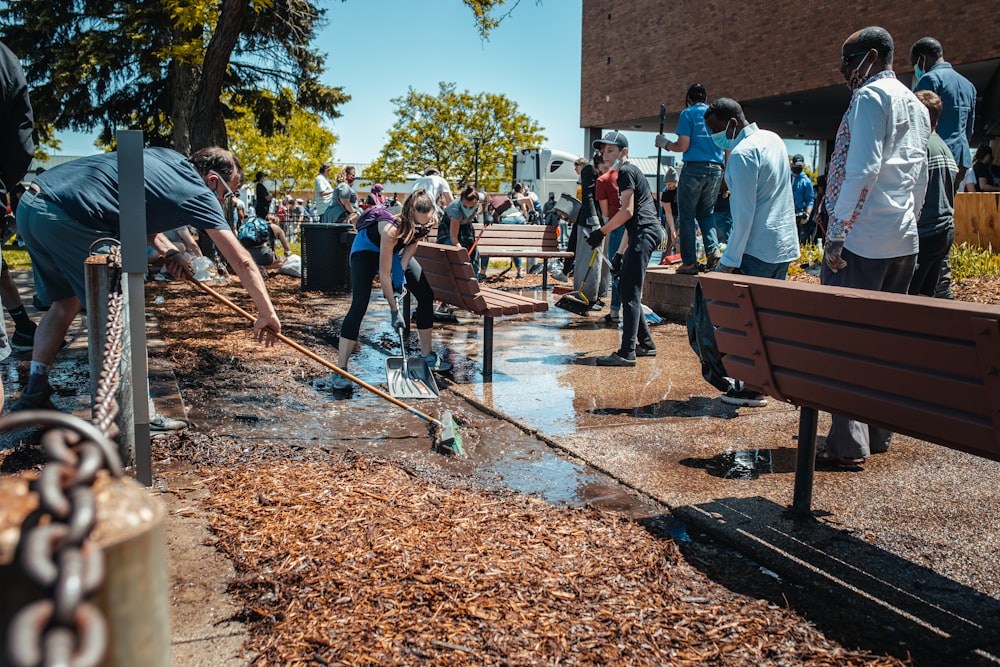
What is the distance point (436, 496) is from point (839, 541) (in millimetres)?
1836

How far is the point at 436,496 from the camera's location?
159 inches

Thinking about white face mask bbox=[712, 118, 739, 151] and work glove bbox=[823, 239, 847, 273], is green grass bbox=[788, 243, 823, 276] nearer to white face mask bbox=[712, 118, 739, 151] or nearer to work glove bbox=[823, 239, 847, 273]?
white face mask bbox=[712, 118, 739, 151]

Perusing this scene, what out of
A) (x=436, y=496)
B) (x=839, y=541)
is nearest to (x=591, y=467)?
(x=436, y=496)

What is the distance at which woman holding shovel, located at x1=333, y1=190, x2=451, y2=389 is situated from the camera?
6391 mm

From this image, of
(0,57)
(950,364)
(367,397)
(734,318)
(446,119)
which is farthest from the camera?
(446,119)

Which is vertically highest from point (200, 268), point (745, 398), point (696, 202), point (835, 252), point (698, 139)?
point (698, 139)

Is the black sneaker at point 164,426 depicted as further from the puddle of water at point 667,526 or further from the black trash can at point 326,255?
the black trash can at point 326,255

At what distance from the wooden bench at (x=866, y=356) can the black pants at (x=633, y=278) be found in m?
3.19

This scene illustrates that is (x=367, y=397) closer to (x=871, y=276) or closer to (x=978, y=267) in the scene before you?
(x=871, y=276)

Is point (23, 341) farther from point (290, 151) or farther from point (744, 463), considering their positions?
point (290, 151)

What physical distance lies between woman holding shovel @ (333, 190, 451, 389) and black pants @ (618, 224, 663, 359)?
164cm

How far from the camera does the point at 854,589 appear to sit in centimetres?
314

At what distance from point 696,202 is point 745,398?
3.83 m

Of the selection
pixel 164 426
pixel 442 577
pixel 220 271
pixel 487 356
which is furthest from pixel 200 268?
pixel 220 271
